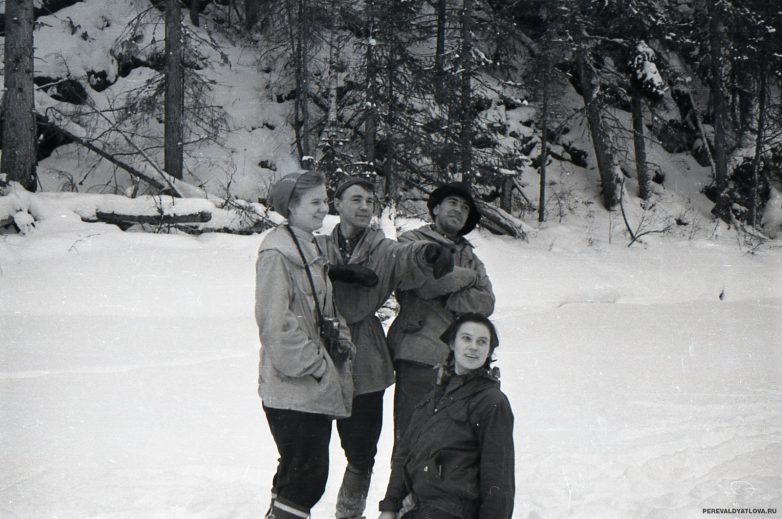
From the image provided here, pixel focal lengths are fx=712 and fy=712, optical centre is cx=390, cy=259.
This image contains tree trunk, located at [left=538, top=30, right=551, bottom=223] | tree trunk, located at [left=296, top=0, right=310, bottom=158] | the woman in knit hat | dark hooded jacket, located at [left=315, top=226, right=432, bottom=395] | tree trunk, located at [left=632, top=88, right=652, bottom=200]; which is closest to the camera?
the woman in knit hat

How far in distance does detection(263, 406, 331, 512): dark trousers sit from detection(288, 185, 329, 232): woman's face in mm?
872

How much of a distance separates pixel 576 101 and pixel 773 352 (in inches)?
590

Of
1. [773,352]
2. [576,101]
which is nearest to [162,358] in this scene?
[773,352]

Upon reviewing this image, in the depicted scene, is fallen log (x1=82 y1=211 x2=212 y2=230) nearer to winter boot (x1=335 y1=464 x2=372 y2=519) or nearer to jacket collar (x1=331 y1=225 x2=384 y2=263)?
jacket collar (x1=331 y1=225 x2=384 y2=263)

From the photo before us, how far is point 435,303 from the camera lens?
12.7 ft

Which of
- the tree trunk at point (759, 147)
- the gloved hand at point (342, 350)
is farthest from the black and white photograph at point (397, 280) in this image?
the tree trunk at point (759, 147)

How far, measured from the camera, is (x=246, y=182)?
1711 centimetres

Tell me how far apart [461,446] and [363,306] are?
1.11 m

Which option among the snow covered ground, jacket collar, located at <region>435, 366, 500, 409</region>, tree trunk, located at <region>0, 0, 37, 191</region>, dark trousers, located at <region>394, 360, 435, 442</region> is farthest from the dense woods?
jacket collar, located at <region>435, 366, 500, 409</region>

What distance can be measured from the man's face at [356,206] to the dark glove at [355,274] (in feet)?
1.10

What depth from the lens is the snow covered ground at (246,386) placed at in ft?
15.5

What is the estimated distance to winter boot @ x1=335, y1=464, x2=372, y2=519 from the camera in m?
3.79

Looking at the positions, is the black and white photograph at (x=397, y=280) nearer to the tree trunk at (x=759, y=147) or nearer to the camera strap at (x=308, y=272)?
the camera strap at (x=308, y=272)

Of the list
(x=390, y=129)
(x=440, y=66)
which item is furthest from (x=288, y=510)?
(x=440, y=66)
